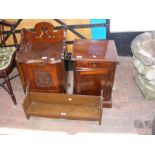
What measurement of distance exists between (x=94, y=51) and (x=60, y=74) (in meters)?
0.39

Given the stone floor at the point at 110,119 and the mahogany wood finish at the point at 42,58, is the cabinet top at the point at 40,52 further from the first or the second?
the stone floor at the point at 110,119

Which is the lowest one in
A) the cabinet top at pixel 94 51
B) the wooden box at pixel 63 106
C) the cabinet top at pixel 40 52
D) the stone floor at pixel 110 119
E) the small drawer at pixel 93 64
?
the stone floor at pixel 110 119

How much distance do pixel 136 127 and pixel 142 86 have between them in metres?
0.49

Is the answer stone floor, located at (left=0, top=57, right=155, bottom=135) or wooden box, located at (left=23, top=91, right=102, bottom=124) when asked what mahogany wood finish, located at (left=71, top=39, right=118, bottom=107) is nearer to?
wooden box, located at (left=23, top=91, right=102, bottom=124)

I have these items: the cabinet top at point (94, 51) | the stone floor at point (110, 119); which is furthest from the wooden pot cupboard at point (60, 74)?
the stone floor at point (110, 119)

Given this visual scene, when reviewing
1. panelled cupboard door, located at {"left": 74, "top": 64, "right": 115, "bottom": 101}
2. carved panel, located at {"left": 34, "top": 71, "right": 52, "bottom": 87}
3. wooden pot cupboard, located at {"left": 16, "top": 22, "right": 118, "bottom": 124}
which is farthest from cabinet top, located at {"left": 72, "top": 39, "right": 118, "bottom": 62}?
carved panel, located at {"left": 34, "top": 71, "right": 52, "bottom": 87}

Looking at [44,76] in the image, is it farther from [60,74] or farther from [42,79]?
[60,74]

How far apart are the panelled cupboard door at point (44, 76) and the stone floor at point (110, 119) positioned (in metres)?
0.32

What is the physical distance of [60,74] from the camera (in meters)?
2.04

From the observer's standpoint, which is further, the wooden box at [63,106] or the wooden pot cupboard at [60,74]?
the wooden box at [63,106]

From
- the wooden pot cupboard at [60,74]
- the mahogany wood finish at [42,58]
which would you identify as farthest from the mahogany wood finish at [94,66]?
the mahogany wood finish at [42,58]

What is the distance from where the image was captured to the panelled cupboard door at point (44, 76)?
1965 mm

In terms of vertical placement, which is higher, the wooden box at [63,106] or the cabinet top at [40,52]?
the cabinet top at [40,52]

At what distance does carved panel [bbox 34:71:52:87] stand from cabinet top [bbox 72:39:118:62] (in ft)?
1.17
